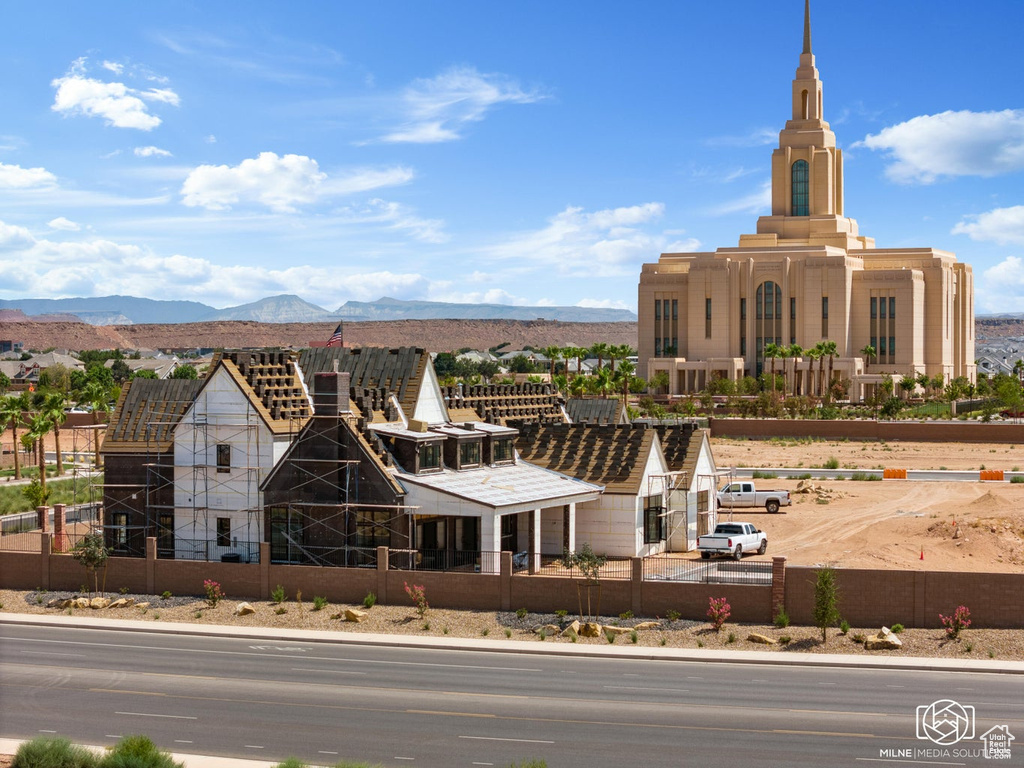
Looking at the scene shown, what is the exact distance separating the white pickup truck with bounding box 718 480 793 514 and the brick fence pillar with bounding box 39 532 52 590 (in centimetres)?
3158

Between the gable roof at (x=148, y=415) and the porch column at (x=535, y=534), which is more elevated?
the gable roof at (x=148, y=415)

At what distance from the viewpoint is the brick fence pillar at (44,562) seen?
4550cm

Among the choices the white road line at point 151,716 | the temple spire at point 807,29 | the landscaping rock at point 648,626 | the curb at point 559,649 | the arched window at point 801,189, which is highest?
the temple spire at point 807,29

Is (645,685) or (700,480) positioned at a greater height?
(700,480)

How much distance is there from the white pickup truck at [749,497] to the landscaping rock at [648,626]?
26082 millimetres

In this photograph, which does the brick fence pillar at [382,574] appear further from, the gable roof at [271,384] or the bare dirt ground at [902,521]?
the bare dirt ground at [902,521]

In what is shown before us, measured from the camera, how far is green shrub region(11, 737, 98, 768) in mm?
23422

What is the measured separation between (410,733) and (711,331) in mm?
128352

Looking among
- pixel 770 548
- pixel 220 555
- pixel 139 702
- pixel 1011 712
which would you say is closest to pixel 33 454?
pixel 220 555

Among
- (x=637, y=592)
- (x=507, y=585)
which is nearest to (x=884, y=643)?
(x=637, y=592)

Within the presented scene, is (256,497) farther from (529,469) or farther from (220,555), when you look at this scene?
(529,469)

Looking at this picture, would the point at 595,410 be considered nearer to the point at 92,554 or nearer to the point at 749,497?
the point at 749,497

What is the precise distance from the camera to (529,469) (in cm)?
4972

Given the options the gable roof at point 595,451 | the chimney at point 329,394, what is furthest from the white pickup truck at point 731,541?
the chimney at point 329,394
